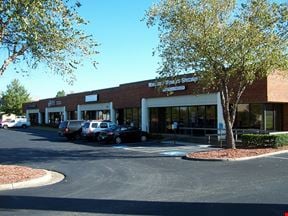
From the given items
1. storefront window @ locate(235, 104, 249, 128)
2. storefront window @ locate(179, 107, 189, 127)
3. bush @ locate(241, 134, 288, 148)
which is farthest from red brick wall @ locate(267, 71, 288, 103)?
storefront window @ locate(179, 107, 189, 127)

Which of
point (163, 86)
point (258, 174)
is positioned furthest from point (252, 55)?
point (258, 174)

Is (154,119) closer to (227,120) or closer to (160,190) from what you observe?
(227,120)

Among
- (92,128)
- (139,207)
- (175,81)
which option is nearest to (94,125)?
(92,128)

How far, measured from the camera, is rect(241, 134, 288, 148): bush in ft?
78.3

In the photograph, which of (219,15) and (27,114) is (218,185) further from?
(27,114)

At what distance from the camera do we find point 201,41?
69.9 ft

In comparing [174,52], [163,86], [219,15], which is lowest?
[163,86]

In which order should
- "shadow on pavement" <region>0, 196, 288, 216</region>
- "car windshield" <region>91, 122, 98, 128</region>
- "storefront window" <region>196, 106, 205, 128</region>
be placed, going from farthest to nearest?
1. "car windshield" <region>91, 122, 98, 128</region>
2. "storefront window" <region>196, 106, 205, 128</region>
3. "shadow on pavement" <region>0, 196, 288, 216</region>

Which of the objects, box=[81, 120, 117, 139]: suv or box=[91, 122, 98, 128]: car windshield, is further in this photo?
box=[91, 122, 98, 128]: car windshield

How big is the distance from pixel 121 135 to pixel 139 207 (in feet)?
76.1

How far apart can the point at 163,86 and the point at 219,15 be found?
181 inches

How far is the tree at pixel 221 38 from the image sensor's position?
21.0 meters

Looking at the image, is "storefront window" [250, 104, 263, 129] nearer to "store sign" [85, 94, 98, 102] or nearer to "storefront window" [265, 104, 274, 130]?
"storefront window" [265, 104, 274, 130]

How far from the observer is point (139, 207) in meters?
9.93
